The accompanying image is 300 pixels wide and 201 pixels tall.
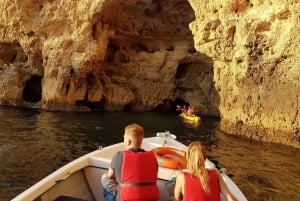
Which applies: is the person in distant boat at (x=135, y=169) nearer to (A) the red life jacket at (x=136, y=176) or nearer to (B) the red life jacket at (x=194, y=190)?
(A) the red life jacket at (x=136, y=176)

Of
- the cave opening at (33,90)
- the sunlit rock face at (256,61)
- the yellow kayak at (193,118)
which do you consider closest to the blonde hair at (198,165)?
the sunlit rock face at (256,61)

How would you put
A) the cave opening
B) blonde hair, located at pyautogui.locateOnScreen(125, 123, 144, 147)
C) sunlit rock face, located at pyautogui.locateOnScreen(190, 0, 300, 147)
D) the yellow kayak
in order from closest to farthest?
1. blonde hair, located at pyautogui.locateOnScreen(125, 123, 144, 147)
2. sunlit rock face, located at pyautogui.locateOnScreen(190, 0, 300, 147)
3. the yellow kayak
4. the cave opening

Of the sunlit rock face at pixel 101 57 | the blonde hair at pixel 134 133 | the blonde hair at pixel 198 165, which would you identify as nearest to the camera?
the blonde hair at pixel 198 165

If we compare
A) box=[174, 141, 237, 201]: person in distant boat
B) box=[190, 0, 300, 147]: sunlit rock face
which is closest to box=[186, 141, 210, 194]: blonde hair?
box=[174, 141, 237, 201]: person in distant boat

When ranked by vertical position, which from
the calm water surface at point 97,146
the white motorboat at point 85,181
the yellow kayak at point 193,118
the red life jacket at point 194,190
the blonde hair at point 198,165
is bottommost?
the calm water surface at point 97,146

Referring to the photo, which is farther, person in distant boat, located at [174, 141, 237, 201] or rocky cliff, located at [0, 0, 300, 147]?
rocky cliff, located at [0, 0, 300, 147]

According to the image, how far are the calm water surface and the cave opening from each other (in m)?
4.21

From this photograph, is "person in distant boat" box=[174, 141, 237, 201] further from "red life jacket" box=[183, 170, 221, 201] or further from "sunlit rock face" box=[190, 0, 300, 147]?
"sunlit rock face" box=[190, 0, 300, 147]

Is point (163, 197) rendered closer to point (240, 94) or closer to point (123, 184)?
point (123, 184)

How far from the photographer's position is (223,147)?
13.4 m

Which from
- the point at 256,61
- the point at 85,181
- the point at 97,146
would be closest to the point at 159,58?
the point at 256,61

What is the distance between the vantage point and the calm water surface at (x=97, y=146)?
8.95 m

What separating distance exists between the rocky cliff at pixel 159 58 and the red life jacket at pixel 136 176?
430 inches

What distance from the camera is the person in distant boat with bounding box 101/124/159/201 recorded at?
4.09 metres
